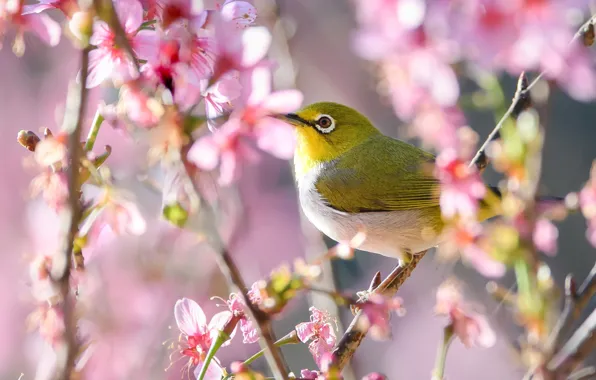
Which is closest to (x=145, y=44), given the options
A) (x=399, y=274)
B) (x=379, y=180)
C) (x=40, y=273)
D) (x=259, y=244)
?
(x=40, y=273)

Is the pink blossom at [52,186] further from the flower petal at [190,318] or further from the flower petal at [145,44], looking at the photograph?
the flower petal at [190,318]

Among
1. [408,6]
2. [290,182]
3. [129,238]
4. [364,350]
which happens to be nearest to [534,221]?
[408,6]

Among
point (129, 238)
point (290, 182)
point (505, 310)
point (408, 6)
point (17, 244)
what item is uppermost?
point (408, 6)

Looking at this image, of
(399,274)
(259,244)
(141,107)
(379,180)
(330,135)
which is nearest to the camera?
(141,107)

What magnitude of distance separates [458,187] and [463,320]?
181 millimetres

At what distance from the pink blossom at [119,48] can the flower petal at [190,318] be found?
39 centimetres

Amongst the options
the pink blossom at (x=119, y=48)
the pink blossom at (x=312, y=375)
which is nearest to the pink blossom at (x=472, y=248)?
the pink blossom at (x=312, y=375)

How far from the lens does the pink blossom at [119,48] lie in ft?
3.11

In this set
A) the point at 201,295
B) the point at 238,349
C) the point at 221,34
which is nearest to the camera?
the point at 221,34

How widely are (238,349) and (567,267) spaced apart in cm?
265

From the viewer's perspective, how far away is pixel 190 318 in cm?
121

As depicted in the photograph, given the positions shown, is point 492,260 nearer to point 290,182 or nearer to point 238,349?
point 238,349

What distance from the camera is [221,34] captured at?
3.11ft

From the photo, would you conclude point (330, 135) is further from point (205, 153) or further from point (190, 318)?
point (205, 153)
